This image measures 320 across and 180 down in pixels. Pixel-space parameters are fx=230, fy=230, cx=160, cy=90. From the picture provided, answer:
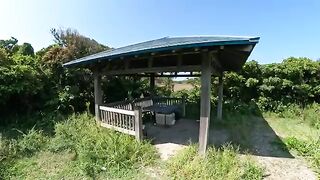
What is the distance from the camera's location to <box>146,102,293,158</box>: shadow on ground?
648 centimetres

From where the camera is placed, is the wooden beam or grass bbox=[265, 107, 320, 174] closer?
the wooden beam

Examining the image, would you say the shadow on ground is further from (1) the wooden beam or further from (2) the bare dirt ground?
(1) the wooden beam

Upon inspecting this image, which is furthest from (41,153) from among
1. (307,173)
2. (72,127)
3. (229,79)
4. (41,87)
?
(229,79)

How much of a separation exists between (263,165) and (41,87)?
8.02 m

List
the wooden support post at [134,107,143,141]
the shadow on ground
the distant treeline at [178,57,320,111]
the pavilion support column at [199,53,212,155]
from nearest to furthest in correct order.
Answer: the pavilion support column at [199,53,212,155], the wooden support post at [134,107,143,141], the shadow on ground, the distant treeline at [178,57,320,111]

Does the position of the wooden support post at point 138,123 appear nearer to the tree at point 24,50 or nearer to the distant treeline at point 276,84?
the distant treeline at point 276,84

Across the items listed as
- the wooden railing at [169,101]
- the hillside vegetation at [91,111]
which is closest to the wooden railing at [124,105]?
the hillside vegetation at [91,111]

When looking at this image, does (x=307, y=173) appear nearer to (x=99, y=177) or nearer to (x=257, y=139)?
(x=257, y=139)

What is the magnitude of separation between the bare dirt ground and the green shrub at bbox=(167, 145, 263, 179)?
44 cm

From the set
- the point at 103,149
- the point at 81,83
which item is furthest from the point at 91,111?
the point at 103,149

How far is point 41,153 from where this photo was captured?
605 cm

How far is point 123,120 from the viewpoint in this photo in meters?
6.73

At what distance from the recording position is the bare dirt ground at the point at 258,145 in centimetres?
508

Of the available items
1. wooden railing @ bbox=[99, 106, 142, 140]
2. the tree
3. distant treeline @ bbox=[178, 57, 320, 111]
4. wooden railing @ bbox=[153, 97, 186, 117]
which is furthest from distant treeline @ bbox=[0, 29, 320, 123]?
the tree
